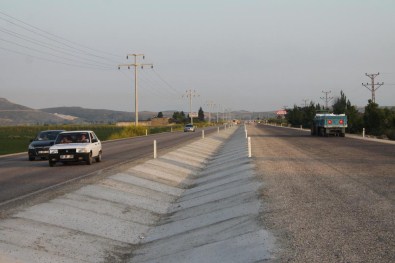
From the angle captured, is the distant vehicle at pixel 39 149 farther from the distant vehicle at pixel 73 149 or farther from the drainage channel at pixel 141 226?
the drainage channel at pixel 141 226

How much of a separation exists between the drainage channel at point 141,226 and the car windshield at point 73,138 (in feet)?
26.7

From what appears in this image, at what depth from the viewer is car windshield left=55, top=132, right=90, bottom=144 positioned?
25297mm

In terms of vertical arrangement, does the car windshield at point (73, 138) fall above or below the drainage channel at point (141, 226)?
above

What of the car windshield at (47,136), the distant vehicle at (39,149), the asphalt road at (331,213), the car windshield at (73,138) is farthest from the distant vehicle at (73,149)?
the asphalt road at (331,213)

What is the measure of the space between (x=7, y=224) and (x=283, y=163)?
1375cm

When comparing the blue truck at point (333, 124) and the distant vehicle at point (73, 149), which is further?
the blue truck at point (333, 124)

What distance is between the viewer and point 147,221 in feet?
41.7

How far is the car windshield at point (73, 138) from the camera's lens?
2530cm

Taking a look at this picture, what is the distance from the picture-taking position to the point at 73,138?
25484 mm

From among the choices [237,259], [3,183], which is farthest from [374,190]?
[3,183]

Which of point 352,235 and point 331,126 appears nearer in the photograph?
point 352,235

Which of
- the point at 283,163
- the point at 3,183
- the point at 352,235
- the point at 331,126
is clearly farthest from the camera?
the point at 331,126

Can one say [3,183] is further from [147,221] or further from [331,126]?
[331,126]

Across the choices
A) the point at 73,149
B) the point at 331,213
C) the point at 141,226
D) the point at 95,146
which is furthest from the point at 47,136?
the point at 331,213
